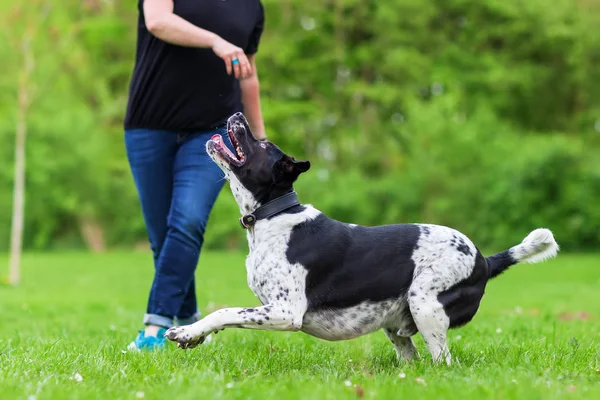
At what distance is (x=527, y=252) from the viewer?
422 cm

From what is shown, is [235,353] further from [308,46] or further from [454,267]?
[308,46]

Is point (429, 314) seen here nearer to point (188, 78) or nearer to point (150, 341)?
point (150, 341)

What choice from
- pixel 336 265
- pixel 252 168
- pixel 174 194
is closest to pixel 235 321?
pixel 336 265

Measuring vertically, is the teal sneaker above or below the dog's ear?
below

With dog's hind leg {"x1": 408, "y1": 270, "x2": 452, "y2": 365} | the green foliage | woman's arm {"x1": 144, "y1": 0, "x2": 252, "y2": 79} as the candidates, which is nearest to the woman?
woman's arm {"x1": 144, "y1": 0, "x2": 252, "y2": 79}

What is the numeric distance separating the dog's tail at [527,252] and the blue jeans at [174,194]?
5.67 feet

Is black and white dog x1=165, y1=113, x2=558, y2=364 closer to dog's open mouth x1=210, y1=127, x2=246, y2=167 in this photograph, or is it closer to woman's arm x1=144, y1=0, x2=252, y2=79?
dog's open mouth x1=210, y1=127, x2=246, y2=167

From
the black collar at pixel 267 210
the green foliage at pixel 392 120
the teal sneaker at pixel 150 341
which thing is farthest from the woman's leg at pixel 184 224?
the green foliage at pixel 392 120

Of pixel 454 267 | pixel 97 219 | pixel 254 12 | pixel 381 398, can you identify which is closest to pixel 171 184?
pixel 254 12

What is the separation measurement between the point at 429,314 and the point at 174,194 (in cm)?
176

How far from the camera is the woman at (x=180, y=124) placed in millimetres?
4586

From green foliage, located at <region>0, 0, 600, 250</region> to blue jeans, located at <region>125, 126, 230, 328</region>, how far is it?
15.2 metres

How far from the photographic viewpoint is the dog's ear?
12.8 ft

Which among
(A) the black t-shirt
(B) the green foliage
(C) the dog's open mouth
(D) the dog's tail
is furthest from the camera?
(B) the green foliage
